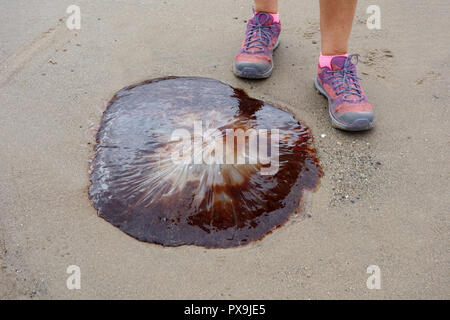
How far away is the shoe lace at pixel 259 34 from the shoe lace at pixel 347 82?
55cm

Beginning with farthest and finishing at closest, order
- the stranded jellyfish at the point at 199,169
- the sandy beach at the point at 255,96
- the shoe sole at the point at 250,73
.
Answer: the shoe sole at the point at 250,73, the stranded jellyfish at the point at 199,169, the sandy beach at the point at 255,96

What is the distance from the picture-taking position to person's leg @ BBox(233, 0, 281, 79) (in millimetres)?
2990

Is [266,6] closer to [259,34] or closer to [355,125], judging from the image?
[259,34]

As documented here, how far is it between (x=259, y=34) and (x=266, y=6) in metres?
0.26

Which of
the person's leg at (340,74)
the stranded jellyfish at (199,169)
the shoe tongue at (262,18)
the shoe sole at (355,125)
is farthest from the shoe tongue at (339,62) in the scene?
the shoe tongue at (262,18)

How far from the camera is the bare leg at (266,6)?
3.17m

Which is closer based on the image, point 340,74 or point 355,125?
point 355,125

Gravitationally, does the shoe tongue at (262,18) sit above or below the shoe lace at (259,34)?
above

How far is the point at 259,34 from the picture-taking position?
3102mm

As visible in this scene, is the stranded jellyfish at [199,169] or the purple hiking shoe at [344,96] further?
the purple hiking shoe at [344,96]

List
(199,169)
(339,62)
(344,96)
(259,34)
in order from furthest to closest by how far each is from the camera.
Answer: (259,34) → (339,62) → (344,96) → (199,169)

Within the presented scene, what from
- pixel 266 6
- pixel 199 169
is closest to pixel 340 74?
pixel 266 6

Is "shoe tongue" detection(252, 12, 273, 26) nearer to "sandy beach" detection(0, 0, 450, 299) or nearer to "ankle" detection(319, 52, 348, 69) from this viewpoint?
"sandy beach" detection(0, 0, 450, 299)

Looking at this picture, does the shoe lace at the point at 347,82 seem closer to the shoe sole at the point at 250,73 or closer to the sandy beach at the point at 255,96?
the sandy beach at the point at 255,96
